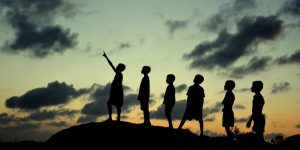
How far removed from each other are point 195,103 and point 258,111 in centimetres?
268

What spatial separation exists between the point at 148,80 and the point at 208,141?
12.3 feet

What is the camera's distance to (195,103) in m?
17.5

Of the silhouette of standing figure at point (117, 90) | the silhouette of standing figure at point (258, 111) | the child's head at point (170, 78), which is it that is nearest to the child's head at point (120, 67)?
the silhouette of standing figure at point (117, 90)

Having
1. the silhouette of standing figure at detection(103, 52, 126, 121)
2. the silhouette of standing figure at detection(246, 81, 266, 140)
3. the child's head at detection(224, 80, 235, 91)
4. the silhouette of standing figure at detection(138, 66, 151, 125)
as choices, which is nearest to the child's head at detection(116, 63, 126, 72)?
the silhouette of standing figure at detection(103, 52, 126, 121)

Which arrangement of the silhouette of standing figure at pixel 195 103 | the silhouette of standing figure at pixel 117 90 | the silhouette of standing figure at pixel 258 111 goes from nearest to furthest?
the silhouette of standing figure at pixel 258 111
the silhouette of standing figure at pixel 195 103
the silhouette of standing figure at pixel 117 90

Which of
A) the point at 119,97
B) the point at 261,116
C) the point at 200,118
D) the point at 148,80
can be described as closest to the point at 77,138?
the point at 119,97

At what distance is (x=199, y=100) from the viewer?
1756 cm

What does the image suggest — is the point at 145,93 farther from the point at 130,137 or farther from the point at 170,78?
the point at 130,137

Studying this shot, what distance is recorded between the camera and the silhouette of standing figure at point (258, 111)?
1617 centimetres

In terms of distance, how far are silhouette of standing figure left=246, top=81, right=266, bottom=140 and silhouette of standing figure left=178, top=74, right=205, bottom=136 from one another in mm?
2231

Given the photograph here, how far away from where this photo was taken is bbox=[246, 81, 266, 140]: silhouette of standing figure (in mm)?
16172

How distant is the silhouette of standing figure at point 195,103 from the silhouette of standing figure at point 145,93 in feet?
5.05

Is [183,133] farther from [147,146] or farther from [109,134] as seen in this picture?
[109,134]

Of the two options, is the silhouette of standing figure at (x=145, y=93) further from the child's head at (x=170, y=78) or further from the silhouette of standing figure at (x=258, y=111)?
the silhouette of standing figure at (x=258, y=111)
